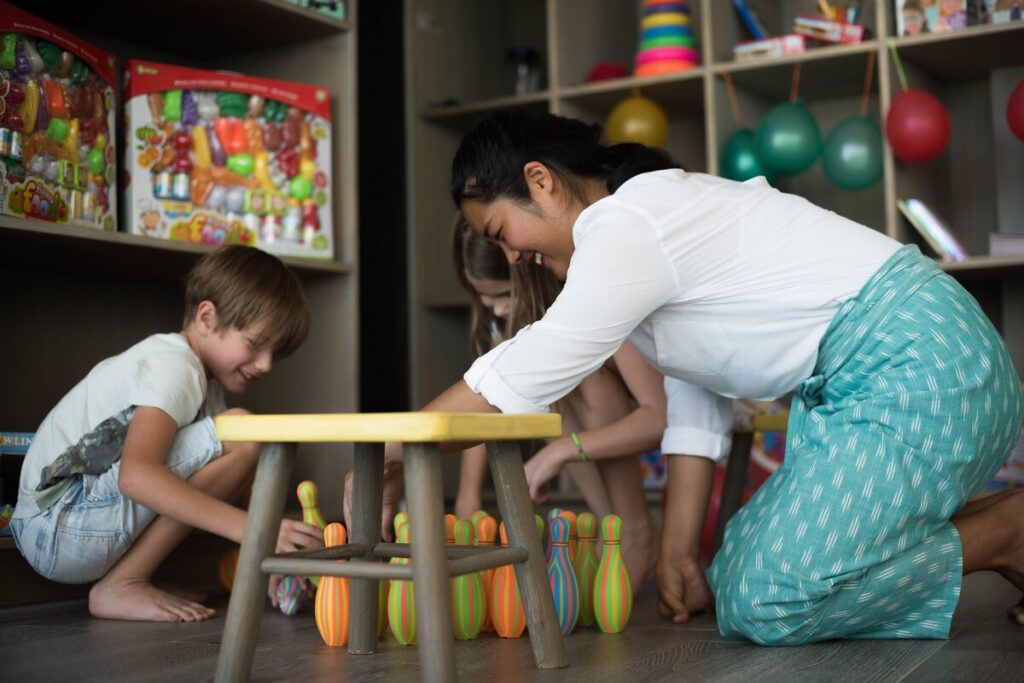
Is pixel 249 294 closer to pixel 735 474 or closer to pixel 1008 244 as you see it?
pixel 735 474

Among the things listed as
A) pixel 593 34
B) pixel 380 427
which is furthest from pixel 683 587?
pixel 593 34

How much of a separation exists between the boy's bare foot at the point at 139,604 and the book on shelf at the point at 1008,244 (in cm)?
178

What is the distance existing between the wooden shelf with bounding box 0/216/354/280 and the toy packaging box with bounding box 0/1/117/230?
0.03 m

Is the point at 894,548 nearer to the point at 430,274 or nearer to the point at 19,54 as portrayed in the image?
the point at 19,54

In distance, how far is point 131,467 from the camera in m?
1.69

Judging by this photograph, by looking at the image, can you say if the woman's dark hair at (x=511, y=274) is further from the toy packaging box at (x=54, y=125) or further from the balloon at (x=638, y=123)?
the balloon at (x=638, y=123)

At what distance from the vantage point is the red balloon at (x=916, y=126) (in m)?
2.48

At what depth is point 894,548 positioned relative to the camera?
1.40 m

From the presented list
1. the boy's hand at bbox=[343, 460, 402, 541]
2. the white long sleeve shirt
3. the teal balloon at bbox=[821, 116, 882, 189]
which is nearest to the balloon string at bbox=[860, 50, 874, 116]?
the teal balloon at bbox=[821, 116, 882, 189]

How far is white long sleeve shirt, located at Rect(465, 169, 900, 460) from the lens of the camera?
1.31 meters

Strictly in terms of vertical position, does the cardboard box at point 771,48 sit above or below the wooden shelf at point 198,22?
above

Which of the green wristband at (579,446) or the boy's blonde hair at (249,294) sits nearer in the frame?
the green wristband at (579,446)

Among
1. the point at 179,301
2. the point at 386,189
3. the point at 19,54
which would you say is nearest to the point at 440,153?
the point at 386,189

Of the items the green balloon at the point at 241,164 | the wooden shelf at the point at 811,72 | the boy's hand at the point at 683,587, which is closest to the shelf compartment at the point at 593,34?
the wooden shelf at the point at 811,72
